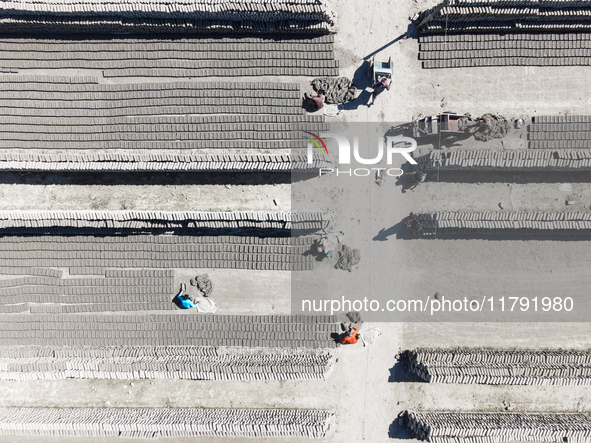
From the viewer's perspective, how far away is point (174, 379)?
18.7 m

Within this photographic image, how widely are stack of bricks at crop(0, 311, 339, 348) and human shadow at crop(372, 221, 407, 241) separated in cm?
467

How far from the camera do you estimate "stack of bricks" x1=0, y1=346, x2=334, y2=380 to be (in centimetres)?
1806

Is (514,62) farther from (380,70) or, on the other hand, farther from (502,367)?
(502,367)

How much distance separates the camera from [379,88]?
711 inches

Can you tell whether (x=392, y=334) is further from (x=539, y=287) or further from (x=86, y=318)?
(x=86, y=318)

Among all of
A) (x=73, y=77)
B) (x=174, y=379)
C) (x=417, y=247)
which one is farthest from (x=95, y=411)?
(x=417, y=247)

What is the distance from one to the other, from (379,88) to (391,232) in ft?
23.0

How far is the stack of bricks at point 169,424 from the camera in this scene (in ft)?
57.6

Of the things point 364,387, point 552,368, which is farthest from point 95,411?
point 552,368

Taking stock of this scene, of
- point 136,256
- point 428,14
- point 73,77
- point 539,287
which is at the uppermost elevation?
point 428,14

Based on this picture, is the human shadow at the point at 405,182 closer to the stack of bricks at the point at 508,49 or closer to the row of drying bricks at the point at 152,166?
the row of drying bricks at the point at 152,166

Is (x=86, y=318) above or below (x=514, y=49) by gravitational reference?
below

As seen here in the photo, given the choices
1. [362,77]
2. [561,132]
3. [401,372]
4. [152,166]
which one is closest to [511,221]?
[561,132]

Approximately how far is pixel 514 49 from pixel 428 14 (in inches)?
181
